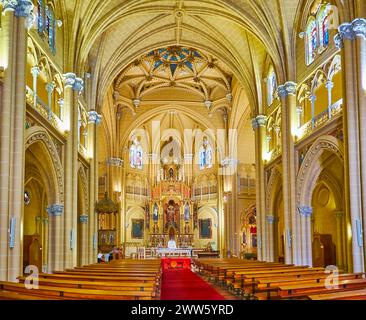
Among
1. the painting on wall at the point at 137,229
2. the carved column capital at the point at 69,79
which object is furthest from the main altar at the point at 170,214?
the carved column capital at the point at 69,79

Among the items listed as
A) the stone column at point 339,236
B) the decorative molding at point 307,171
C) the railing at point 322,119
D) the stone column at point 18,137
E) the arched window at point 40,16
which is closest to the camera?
the stone column at point 18,137

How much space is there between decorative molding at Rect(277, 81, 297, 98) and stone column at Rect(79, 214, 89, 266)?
1337 centimetres

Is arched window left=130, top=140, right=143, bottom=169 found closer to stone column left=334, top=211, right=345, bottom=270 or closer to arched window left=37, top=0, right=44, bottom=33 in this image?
stone column left=334, top=211, right=345, bottom=270

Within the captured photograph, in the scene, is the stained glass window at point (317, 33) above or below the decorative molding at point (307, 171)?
above

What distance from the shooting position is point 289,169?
79.8ft

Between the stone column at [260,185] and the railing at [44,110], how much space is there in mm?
13404

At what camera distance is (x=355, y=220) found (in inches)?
663

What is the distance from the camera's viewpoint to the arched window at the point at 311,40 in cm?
2298

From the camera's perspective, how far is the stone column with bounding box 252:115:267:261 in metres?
29.2

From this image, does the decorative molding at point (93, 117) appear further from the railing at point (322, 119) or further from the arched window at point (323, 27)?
the arched window at point (323, 27)

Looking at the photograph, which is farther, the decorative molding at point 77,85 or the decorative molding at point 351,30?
the decorative molding at point 77,85

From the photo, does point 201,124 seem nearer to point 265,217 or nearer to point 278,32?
point 265,217
